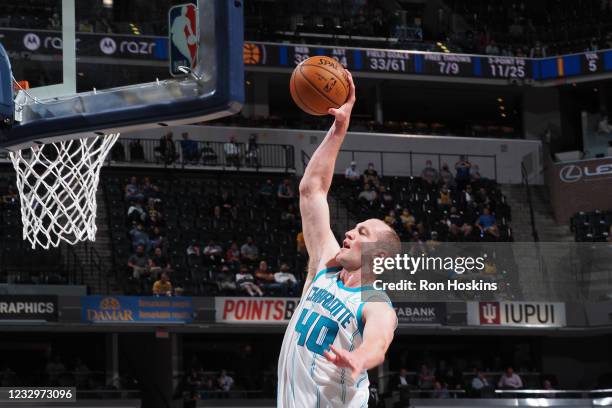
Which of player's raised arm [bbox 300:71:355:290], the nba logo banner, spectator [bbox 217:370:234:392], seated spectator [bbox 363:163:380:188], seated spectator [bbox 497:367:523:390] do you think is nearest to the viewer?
player's raised arm [bbox 300:71:355:290]

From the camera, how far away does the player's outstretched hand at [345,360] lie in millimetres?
4602

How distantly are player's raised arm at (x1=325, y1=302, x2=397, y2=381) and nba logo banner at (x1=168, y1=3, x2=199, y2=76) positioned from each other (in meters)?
1.95

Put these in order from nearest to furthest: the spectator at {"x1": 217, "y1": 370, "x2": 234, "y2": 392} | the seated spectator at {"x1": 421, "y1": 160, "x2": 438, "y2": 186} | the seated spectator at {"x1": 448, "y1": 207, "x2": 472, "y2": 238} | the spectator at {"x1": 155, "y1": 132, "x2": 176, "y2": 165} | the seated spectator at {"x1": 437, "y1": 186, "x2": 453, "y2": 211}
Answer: the spectator at {"x1": 217, "y1": 370, "x2": 234, "y2": 392} → the seated spectator at {"x1": 448, "y1": 207, "x2": 472, "y2": 238} → the spectator at {"x1": 155, "y1": 132, "x2": 176, "y2": 165} → the seated spectator at {"x1": 437, "y1": 186, "x2": 453, "y2": 211} → the seated spectator at {"x1": 421, "y1": 160, "x2": 438, "y2": 186}

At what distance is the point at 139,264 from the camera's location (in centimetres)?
1883

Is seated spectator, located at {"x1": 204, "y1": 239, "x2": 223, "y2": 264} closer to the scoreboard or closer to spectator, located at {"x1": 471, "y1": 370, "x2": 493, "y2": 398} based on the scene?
spectator, located at {"x1": 471, "y1": 370, "x2": 493, "y2": 398}

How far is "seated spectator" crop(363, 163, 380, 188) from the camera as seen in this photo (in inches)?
919

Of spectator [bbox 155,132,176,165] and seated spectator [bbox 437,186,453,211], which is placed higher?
spectator [bbox 155,132,176,165]

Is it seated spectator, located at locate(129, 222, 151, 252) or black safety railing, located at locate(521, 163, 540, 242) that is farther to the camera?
black safety railing, located at locate(521, 163, 540, 242)

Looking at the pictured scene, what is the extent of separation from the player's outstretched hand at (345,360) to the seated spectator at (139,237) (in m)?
14.9

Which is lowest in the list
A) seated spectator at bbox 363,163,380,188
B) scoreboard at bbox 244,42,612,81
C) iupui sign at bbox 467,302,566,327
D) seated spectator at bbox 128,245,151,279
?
iupui sign at bbox 467,302,566,327

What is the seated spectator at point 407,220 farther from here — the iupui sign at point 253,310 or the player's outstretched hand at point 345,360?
the player's outstretched hand at point 345,360

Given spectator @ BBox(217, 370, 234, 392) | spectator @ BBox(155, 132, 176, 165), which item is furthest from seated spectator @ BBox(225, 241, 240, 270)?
spectator @ BBox(155, 132, 176, 165)

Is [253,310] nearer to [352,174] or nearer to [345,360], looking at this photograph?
[352,174]

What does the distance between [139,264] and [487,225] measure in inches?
284
